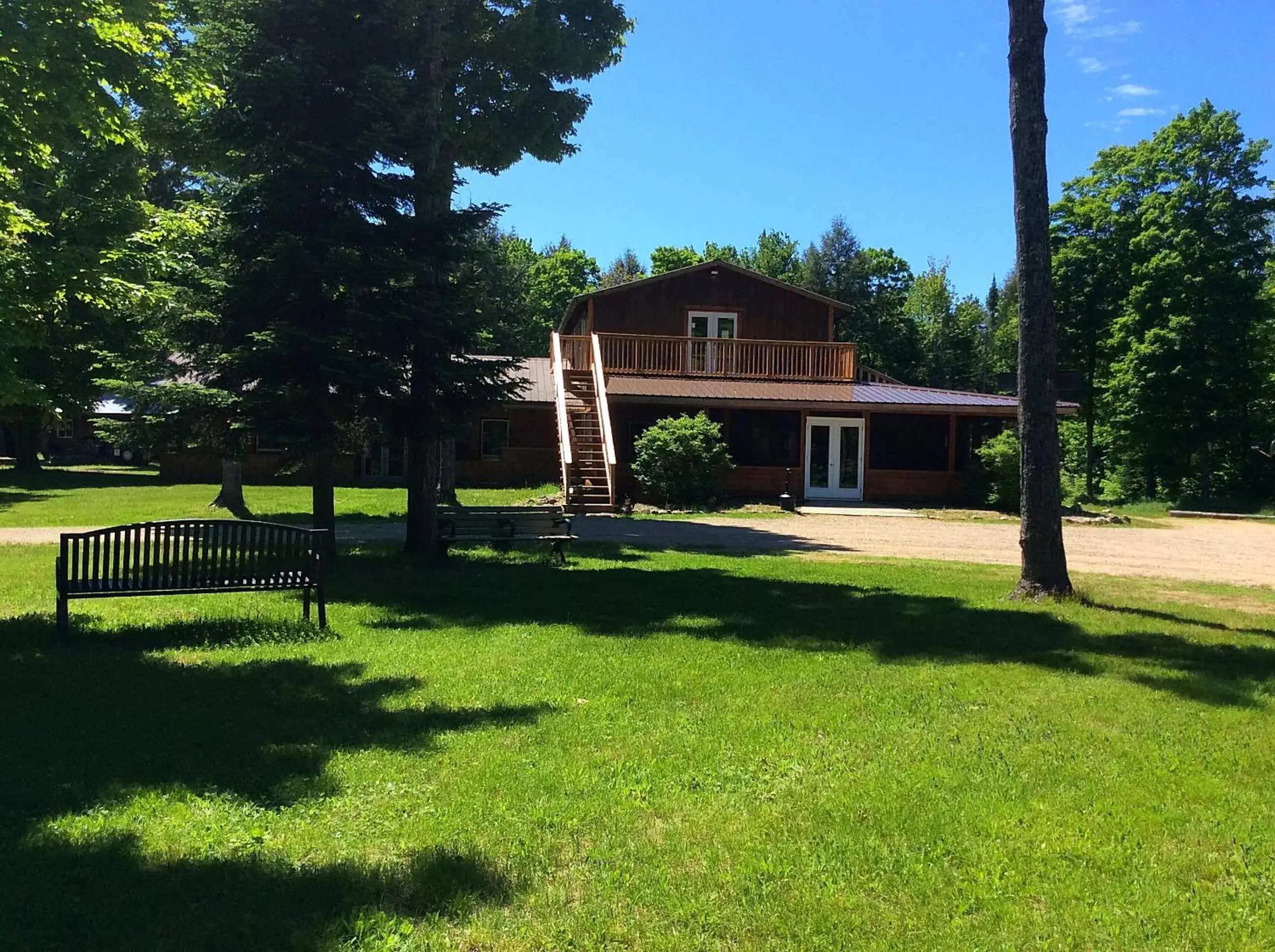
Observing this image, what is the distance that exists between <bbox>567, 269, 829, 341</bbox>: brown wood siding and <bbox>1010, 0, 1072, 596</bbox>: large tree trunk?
17.4 meters

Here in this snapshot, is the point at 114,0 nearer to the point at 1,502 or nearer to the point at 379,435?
the point at 379,435

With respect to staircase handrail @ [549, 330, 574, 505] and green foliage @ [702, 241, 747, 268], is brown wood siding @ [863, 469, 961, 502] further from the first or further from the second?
green foliage @ [702, 241, 747, 268]

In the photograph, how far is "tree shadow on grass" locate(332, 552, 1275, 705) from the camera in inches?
267

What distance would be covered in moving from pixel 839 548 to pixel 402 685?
10.2m

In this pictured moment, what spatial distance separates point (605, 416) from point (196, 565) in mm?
14497

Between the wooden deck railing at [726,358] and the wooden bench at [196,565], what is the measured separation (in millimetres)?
17774

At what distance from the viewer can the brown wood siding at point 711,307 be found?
26.8 metres

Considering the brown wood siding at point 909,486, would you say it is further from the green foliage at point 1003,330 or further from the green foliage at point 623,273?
the green foliage at point 623,273

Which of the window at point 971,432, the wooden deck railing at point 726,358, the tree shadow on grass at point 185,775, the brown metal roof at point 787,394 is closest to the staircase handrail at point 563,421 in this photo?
the wooden deck railing at point 726,358

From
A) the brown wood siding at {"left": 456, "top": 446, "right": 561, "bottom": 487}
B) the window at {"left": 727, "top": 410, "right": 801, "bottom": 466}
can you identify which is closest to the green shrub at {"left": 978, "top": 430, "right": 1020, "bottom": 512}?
the window at {"left": 727, "top": 410, "right": 801, "bottom": 466}

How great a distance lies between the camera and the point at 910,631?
309 inches

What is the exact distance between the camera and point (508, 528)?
1200 cm

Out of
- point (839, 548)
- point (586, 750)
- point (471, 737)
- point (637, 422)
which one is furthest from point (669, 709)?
point (637, 422)

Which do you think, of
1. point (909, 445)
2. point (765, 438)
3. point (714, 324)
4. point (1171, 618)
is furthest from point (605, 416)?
point (1171, 618)
